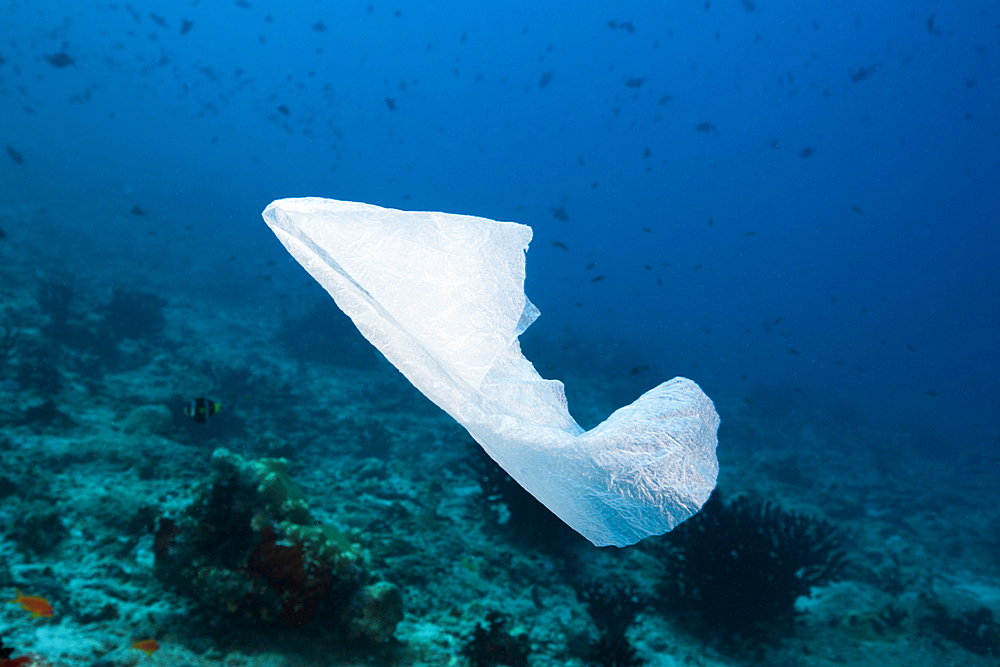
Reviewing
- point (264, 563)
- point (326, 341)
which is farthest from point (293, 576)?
point (326, 341)

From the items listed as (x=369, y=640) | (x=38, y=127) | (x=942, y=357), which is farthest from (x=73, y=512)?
(x=942, y=357)

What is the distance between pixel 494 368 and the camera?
283 centimetres

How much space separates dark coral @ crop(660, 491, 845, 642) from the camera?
454cm

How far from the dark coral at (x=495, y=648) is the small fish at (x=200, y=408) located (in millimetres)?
3502

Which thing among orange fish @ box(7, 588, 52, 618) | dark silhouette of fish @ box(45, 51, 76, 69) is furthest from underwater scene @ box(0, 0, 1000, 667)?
dark silhouette of fish @ box(45, 51, 76, 69)

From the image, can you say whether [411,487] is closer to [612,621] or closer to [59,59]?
[612,621]

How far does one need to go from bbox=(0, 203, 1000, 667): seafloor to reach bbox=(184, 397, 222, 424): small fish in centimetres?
73

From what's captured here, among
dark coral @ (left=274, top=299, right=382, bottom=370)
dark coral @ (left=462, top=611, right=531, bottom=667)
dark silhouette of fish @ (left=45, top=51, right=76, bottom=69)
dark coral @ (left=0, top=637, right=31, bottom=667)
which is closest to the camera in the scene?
dark coral @ (left=0, top=637, right=31, bottom=667)

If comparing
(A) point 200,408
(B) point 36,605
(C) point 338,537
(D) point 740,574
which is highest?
(A) point 200,408

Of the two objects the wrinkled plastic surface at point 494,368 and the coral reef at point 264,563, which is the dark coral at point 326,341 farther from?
the wrinkled plastic surface at point 494,368

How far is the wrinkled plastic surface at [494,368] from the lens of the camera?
93.2 inches

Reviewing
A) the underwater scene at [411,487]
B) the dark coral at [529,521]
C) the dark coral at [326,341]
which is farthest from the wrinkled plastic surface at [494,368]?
the dark coral at [326,341]

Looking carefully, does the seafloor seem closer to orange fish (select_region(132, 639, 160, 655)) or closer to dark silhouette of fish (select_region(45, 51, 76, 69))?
orange fish (select_region(132, 639, 160, 655))

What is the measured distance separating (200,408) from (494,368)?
3.78m
